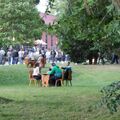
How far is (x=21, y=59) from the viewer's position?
43.2 meters

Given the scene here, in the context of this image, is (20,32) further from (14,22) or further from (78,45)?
(78,45)

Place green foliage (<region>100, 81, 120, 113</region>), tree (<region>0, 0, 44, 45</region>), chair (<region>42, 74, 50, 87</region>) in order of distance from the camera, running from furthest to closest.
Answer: tree (<region>0, 0, 44, 45</region>) → chair (<region>42, 74, 50, 87</region>) → green foliage (<region>100, 81, 120, 113</region>)

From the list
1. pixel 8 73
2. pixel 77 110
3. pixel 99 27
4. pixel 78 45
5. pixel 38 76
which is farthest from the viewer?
pixel 78 45

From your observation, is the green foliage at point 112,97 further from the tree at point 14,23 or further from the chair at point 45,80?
the tree at point 14,23

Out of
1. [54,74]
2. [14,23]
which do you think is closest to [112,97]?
[54,74]

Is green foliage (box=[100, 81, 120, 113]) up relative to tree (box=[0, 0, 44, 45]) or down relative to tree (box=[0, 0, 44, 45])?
down

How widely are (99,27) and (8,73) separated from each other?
1787 cm

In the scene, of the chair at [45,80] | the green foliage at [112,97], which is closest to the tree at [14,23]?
the chair at [45,80]

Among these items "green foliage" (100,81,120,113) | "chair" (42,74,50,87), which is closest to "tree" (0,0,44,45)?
"chair" (42,74,50,87)

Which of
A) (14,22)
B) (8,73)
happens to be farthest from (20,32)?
(8,73)

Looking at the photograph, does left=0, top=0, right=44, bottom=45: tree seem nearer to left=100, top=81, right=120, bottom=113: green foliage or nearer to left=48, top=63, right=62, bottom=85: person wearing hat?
left=48, top=63, right=62, bottom=85: person wearing hat

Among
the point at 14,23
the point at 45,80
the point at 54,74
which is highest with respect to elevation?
the point at 14,23

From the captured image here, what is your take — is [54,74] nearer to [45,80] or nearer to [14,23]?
[45,80]

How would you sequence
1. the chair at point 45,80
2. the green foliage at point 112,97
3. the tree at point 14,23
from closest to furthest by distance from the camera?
1. the green foliage at point 112,97
2. the chair at point 45,80
3. the tree at point 14,23
